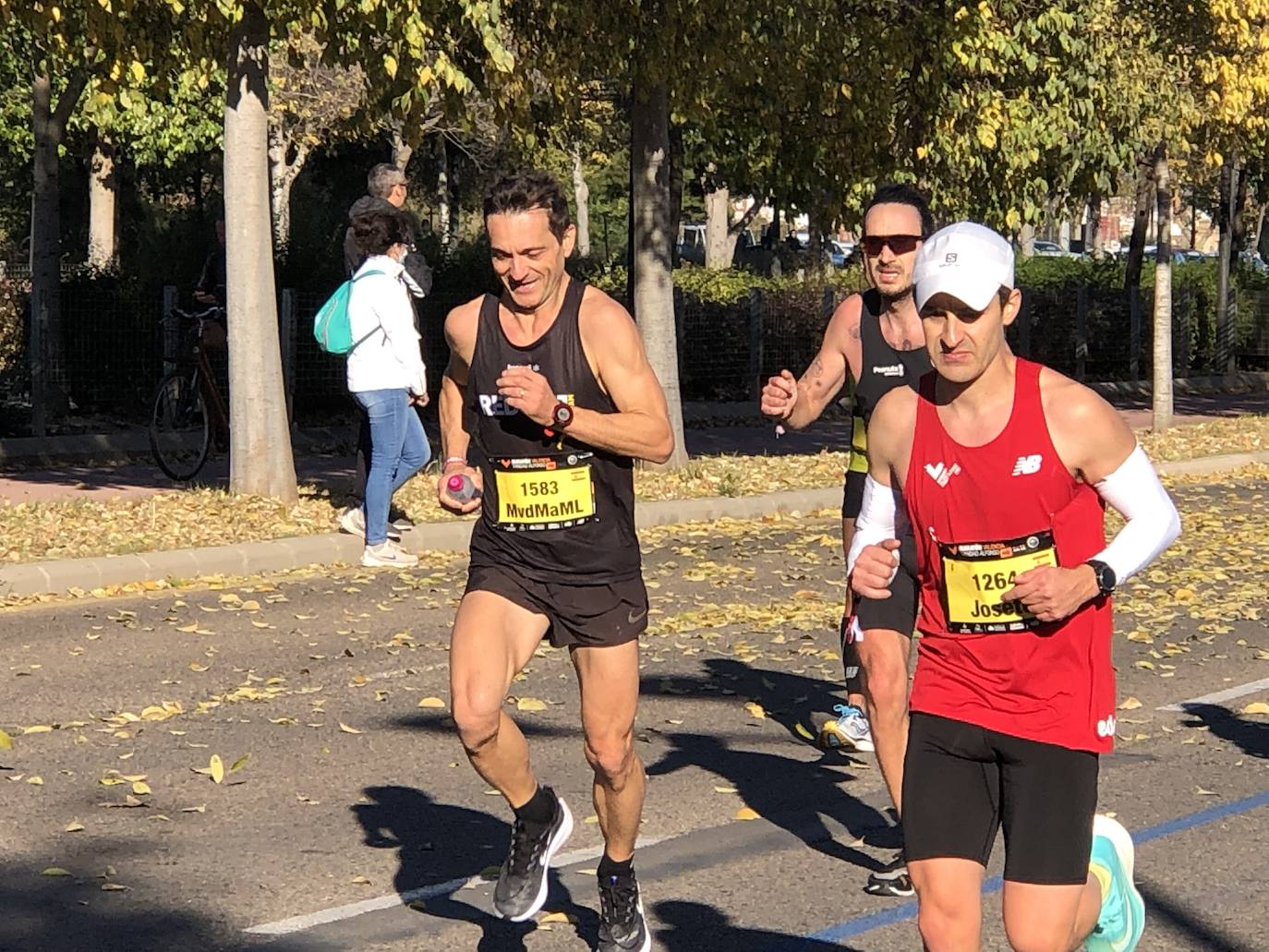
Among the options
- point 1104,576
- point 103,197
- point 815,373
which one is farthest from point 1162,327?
point 103,197

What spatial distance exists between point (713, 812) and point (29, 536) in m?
7.28

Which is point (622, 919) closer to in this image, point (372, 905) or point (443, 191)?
point (372, 905)

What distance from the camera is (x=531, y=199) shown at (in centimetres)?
570

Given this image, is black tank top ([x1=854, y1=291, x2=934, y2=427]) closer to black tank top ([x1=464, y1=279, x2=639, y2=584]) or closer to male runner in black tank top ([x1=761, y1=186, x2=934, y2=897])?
male runner in black tank top ([x1=761, y1=186, x2=934, y2=897])

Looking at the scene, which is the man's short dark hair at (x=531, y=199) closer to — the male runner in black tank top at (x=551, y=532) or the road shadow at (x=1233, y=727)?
the male runner in black tank top at (x=551, y=532)

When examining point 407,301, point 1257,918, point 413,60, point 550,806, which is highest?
point 413,60

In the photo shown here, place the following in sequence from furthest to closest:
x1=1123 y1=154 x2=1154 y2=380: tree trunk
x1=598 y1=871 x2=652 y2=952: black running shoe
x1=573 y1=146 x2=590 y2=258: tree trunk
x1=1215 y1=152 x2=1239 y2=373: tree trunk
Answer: x1=573 y1=146 x2=590 y2=258: tree trunk → x1=1215 y1=152 x2=1239 y2=373: tree trunk → x1=1123 y1=154 x2=1154 y2=380: tree trunk → x1=598 y1=871 x2=652 y2=952: black running shoe

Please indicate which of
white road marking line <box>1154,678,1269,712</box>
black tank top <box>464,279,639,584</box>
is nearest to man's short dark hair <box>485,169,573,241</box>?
black tank top <box>464,279,639,584</box>

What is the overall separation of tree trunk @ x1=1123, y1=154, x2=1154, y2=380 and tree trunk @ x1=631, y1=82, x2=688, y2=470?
15871mm

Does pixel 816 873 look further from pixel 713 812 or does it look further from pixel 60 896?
pixel 60 896

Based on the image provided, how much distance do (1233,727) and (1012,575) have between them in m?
4.95

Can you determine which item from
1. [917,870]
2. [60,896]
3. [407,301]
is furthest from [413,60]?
[917,870]

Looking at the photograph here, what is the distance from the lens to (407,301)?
1309 centimetres

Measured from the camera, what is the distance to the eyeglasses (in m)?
6.75
